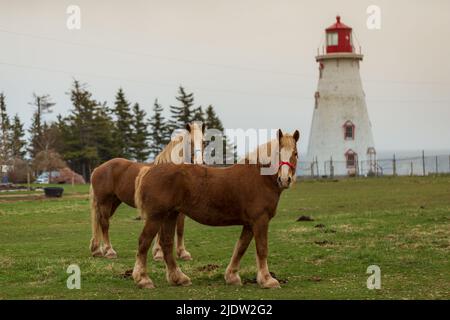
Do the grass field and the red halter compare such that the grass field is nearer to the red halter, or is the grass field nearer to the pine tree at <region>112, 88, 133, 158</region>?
the red halter

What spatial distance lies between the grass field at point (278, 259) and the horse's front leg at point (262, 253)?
173mm

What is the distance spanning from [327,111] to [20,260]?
5232 cm

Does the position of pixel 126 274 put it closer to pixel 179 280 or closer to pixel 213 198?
pixel 179 280

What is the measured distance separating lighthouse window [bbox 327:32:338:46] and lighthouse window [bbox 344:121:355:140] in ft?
22.5

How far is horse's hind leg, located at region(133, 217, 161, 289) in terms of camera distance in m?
13.0

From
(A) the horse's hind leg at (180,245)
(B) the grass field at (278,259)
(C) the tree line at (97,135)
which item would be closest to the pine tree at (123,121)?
(C) the tree line at (97,135)

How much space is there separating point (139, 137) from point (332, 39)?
18756 mm

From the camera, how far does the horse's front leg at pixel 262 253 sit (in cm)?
1293

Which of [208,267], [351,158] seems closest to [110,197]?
[208,267]

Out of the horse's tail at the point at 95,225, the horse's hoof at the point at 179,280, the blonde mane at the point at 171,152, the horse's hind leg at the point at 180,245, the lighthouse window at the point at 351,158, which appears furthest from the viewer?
the lighthouse window at the point at 351,158

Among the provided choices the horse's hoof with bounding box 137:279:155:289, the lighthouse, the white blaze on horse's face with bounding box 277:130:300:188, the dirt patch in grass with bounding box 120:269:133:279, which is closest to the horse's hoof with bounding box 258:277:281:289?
the white blaze on horse's face with bounding box 277:130:300:188

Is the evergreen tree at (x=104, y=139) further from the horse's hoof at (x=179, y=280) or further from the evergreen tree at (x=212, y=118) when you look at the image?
the horse's hoof at (x=179, y=280)

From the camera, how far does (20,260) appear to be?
16234 millimetres
